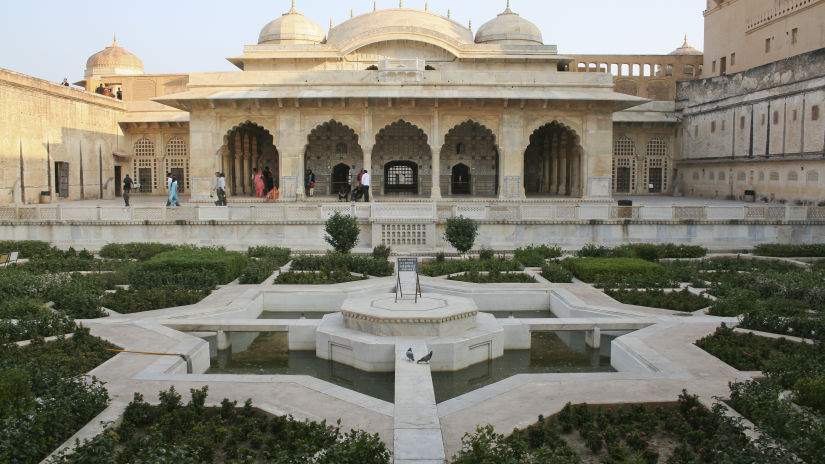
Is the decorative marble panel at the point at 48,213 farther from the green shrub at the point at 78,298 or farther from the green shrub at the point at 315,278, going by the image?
the green shrub at the point at 315,278

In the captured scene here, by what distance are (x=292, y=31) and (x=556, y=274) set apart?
21.1 metres

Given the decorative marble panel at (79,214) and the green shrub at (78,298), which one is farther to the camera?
the decorative marble panel at (79,214)

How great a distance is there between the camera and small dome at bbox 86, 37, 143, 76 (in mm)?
36031

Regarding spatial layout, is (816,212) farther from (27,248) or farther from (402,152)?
(27,248)

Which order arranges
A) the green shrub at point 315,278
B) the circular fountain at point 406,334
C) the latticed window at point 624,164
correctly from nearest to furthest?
1. the circular fountain at point 406,334
2. the green shrub at point 315,278
3. the latticed window at point 624,164

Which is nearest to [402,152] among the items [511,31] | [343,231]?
[511,31]

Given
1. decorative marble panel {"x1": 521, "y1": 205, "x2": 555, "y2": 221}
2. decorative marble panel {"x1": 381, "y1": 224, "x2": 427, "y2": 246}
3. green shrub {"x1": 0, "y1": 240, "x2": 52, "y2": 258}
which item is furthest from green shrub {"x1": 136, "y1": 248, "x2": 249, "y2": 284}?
decorative marble panel {"x1": 521, "y1": 205, "x2": 555, "y2": 221}

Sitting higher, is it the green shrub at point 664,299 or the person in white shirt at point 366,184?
the person in white shirt at point 366,184

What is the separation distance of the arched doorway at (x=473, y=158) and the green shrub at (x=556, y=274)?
1468 cm

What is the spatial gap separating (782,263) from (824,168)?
355 inches

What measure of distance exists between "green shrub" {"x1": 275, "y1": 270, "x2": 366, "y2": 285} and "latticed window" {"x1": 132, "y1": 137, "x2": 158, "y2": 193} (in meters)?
20.4

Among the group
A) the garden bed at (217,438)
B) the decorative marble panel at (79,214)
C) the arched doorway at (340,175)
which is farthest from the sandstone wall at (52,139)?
the garden bed at (217,438)

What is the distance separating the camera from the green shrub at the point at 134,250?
14008mm

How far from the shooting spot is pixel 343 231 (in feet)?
46.0
